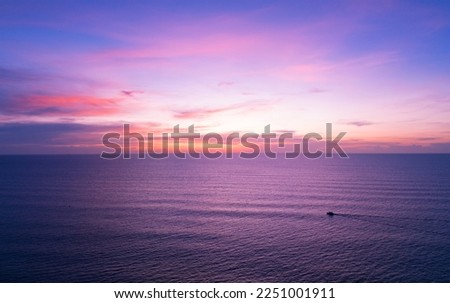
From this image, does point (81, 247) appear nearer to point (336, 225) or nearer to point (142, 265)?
point (142, 265)

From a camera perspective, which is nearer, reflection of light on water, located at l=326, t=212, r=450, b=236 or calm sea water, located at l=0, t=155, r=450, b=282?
calm sea water, located at l=0, t=155, r=450, b=282

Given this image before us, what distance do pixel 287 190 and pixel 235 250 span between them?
6690 cm

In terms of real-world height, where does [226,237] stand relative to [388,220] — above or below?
below

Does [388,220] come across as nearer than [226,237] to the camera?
No

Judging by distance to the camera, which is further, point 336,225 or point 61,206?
point 61,206

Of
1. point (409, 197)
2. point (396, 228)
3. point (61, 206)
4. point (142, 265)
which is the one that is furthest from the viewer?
point (409, 197)

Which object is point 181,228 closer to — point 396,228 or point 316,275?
point 316,275

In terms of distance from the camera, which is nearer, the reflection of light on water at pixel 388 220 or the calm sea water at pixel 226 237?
the calm sea water at pixel 226 237

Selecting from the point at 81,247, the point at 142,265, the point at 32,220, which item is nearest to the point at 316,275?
the point at 142,265

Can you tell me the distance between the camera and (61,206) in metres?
88.4

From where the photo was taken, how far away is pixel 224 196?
4220 inches
